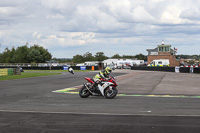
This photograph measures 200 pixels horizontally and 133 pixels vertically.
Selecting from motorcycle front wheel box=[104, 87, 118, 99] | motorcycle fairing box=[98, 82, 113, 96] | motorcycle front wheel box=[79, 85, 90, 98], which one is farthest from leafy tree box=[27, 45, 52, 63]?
motorcycle front wheel box=[104, 87, 118, 99]

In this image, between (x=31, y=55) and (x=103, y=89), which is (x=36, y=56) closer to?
(x=31, y=55)

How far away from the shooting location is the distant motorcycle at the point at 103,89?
14.2m

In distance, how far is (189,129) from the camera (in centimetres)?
744

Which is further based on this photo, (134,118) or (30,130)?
(134,118)

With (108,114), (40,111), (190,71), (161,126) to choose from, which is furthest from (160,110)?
(190,71)

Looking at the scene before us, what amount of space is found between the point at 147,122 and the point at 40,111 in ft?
13.5

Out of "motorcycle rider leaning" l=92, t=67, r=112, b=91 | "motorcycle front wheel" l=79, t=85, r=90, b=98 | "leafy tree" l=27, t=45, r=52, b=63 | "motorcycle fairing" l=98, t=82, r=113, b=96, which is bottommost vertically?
"motorcycle front wheel" l=79, t=85, r=90, b=98

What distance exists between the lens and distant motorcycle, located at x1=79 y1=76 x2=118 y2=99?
14219 mm

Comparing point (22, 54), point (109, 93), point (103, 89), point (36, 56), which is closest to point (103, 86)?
point (103, 89)

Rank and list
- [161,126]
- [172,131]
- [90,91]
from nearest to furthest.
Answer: [172,131] < [161,126] < [90,91]

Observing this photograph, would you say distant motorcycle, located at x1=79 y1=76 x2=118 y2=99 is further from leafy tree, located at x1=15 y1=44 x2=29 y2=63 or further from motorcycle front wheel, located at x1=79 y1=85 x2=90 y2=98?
leafy tree, located at x1=15 y1=44 x2=29 y2=63

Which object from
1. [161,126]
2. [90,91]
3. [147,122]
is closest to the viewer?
[161,126]

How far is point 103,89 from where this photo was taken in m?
14.4

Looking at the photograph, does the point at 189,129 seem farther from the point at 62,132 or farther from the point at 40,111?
the point at 40,111
